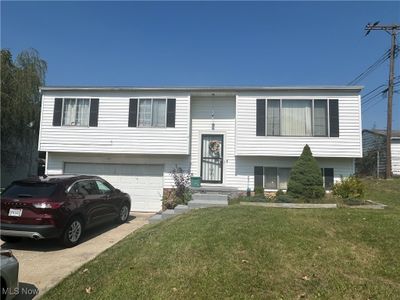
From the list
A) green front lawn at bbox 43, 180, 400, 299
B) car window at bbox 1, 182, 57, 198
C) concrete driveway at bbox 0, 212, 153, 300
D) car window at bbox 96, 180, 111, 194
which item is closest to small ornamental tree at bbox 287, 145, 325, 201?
green front lawn at bbox 43, 180, 400, 299

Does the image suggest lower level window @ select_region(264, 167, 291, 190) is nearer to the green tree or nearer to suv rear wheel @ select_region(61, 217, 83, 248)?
suv rear wheel @ select_region(61, 217, 83, 248)

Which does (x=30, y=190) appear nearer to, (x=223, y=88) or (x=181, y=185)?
(x=181, y=185)

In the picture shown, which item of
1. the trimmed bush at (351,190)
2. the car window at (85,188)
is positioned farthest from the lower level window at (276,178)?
the car window at (85,188)

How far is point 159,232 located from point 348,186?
749 cm

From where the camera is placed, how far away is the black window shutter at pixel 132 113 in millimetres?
15242

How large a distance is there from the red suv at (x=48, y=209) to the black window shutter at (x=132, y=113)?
19.0ft

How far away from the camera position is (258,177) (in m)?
14.7

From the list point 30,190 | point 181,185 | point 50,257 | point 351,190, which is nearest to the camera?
point 50,257

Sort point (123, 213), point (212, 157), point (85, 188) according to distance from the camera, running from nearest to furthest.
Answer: point (85, 188) < point (123, 213) < point (212, 157)

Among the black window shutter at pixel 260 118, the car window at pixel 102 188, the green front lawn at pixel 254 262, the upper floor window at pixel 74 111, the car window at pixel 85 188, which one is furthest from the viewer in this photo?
the upper floor window at pixel 74 111

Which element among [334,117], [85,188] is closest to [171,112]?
[85,188]

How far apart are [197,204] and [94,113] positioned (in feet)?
22.5

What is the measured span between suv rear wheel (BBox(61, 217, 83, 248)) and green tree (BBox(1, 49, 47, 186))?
12093 millimetres

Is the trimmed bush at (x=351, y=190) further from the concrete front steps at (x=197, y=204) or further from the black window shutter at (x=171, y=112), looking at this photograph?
the black window shutter at (x=171, y=112)
